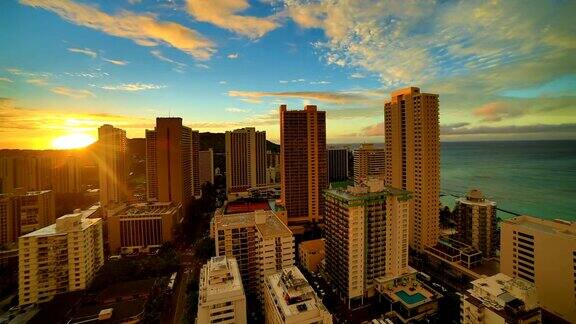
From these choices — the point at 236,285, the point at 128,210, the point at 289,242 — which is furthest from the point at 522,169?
the point at 128,210

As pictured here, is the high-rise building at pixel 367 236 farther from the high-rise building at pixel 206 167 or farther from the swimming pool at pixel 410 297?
the high-rise building at pixel 206 167

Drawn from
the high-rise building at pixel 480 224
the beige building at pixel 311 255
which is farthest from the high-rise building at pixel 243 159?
the high-rise building at pixel 480 224

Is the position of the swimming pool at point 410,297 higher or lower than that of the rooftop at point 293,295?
lower

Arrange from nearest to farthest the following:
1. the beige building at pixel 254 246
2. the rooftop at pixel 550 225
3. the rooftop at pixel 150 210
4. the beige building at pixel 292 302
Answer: the beige building at pixel 292 302, the rooftop at pixel 550 225, the beige building at pixel 254 246, the rooftop at pixel 150 210

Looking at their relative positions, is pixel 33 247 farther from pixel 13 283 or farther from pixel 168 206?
pixel 168 206

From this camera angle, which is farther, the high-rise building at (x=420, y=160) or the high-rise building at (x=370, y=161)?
the high-rise building at (x=370, y=161)

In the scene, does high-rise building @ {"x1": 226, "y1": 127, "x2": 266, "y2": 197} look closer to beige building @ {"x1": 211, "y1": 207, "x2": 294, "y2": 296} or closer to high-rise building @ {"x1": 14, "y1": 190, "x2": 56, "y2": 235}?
high-rise building @ {"x1": 14, "y1": 190, "x2": 56, "y2": 235}

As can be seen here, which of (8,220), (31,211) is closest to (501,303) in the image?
(8,220)
